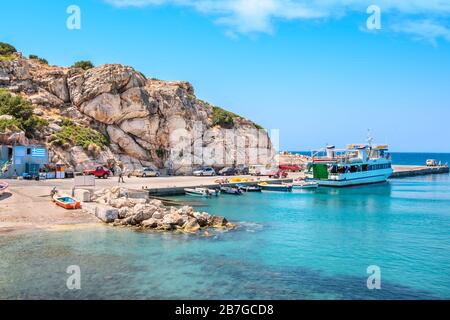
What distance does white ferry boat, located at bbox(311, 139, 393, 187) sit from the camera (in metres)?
71.1

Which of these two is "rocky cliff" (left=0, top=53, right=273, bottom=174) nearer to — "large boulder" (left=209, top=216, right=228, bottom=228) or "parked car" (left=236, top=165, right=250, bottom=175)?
"parked car" (left=236, top=165, right=250, bottom=175)

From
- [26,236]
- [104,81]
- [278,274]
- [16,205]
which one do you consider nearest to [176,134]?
[104,81]

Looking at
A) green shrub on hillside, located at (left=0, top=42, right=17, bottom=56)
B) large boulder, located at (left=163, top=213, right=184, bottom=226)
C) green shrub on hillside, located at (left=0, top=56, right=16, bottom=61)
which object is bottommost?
large boulder, located at (left=163, top=213, right=184, bottom=226)

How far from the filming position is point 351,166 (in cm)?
7412

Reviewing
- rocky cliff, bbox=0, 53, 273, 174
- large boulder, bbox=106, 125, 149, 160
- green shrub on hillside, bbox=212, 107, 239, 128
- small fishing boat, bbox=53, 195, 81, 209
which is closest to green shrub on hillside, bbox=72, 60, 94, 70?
rocky cliff, bbox=0, 53, 273, 174

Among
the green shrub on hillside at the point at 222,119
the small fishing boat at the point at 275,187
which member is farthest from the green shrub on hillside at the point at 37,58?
the small fishing boat at the point at 275,187

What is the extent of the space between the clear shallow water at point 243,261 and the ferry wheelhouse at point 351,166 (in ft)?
117

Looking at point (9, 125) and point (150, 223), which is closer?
point (150, 223)

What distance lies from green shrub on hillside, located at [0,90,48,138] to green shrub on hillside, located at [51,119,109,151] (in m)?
2.77

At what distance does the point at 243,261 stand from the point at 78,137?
45.4 m

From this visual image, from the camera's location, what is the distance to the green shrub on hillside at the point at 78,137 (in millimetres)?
58562

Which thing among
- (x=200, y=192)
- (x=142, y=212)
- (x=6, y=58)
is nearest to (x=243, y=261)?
(x=142, y=212)

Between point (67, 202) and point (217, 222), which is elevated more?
point (67, 202)

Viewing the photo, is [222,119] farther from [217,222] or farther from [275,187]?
[217,222]
